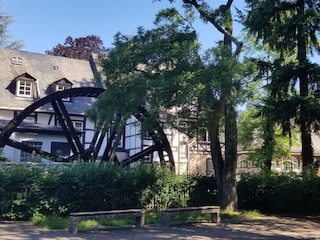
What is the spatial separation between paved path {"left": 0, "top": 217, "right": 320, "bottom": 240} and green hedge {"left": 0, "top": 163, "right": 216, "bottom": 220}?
100 centimetres

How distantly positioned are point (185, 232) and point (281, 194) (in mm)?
7015

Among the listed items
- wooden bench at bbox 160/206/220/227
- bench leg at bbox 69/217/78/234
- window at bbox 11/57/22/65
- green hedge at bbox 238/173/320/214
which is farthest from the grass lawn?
window at bbox 11/57/22/65

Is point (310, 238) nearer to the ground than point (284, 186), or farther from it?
nearer to the ground

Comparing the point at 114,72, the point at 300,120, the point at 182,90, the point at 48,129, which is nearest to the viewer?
the point at 182,90

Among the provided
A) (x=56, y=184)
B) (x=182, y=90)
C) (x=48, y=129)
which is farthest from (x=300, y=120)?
(x=48, y=129)

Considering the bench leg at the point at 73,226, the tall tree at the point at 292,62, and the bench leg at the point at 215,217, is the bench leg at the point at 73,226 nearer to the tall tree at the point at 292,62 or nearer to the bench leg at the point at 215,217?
the bench leg at the point at 215,217

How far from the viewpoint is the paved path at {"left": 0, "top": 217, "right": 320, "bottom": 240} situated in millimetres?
9125

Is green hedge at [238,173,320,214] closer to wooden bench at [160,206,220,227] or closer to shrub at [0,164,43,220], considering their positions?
wooden bench at [160,206,220,227]

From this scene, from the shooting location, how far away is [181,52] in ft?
40.4

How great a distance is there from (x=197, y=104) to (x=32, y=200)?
18.7 feet

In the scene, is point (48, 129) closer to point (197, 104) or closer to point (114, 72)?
point (114, 72)

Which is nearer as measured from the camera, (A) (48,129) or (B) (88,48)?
(A) (48,129)

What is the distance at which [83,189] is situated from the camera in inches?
513

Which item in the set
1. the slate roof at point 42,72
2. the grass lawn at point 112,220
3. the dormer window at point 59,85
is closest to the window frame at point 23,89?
the slate roof at point 42,72
